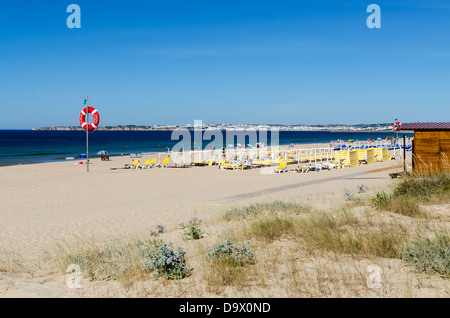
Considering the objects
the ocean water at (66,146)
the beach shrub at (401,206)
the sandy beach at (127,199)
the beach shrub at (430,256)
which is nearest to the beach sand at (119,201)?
the sandy beach at (127,199)

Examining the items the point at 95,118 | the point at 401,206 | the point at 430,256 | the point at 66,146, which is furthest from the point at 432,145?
the point at 66,146

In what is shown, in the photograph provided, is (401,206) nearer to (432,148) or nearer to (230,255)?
(230,255)

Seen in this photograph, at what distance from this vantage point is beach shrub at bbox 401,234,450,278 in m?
→ 3.61

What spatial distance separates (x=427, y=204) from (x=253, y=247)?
3778 mm

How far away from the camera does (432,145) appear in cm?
1077

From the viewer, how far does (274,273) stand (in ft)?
12.7

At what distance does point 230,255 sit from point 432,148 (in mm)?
8646

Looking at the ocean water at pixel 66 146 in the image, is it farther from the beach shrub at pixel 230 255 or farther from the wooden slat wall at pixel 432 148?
the beach shrub at pixel 230 255

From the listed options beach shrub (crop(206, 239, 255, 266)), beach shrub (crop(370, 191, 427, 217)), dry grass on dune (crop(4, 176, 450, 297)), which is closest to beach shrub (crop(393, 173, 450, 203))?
beach shrub (crop(370, 191, 427, 217))

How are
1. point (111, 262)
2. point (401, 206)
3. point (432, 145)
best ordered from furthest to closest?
point (432, 145) → point (401, 206) → point (111, 262)

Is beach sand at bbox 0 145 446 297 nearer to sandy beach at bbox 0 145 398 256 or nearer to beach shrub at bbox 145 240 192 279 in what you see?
sandy beach at bbox 0 145 398 256

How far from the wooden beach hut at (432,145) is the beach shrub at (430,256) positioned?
696 cm

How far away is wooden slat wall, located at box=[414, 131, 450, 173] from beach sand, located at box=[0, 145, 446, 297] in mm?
911
